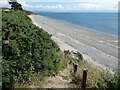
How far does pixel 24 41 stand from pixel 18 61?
0.91 metres

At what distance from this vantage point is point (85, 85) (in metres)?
9.00

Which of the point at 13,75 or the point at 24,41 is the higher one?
the point at 24,41

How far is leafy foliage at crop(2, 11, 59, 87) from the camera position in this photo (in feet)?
29.8

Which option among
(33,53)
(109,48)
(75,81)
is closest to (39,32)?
(33,53)

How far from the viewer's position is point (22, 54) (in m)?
9.88

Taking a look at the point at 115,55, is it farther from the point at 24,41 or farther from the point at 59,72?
the point at 24,41

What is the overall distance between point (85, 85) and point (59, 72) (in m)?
2.99

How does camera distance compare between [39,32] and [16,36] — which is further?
[39,32]

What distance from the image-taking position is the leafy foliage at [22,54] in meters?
9.09

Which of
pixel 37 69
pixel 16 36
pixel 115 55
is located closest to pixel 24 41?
pixel 16 36

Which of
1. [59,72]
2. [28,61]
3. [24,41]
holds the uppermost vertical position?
[24,41]

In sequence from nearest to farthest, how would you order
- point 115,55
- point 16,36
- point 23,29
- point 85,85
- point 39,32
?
1. point 85,85
2. point 16,36
3. point 23,29
4. point 39,32
5. point 115,55

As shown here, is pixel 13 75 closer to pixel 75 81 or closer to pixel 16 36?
pixel 16 36

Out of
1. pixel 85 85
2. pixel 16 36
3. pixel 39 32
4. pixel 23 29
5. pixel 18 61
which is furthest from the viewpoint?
pixel 39 32
